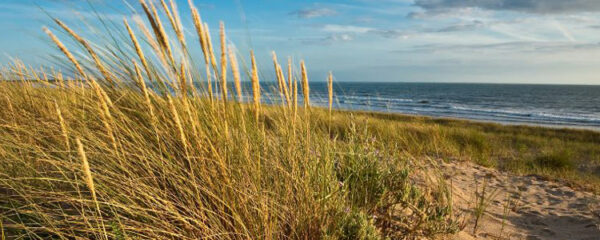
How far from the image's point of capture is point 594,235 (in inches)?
123

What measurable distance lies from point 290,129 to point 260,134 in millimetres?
224

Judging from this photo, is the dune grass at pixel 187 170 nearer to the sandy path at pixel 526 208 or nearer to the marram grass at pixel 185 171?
the marram grass at pixel 185 171

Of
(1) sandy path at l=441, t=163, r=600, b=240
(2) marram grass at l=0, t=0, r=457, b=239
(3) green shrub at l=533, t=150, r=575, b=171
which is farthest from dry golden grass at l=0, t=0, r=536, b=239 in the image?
(3) green shrub at l=533, t=150, r=575, b=171

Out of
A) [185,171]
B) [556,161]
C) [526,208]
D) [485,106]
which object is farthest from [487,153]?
[485,106]

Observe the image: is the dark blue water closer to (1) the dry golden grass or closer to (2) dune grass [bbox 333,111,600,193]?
(2) dune grass [bbox 333,111,600,193]

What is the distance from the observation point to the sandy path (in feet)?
10.1

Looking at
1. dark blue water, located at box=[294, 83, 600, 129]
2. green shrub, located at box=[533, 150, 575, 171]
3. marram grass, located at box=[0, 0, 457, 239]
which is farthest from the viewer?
green shrub, located at box=[533, 150, 575, 171]

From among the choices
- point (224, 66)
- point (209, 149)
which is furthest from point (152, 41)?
point (209, 149)

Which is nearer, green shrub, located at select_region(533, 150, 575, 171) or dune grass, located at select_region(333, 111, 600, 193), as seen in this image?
dune grass, located at select_region(333, 111, 600, 193)

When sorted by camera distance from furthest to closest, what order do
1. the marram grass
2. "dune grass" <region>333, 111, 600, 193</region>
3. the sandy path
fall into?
"dune grass" <region>333, 111, 600, 193</region>, the sandy path, the marram grass

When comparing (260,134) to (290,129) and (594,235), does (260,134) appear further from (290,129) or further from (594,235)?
(594,235)

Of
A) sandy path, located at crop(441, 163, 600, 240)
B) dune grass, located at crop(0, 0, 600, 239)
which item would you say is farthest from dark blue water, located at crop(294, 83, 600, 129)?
sandy path, located at crop(441, 163, 600, 240)

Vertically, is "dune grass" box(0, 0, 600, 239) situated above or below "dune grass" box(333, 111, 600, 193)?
above

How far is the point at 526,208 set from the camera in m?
3.79
